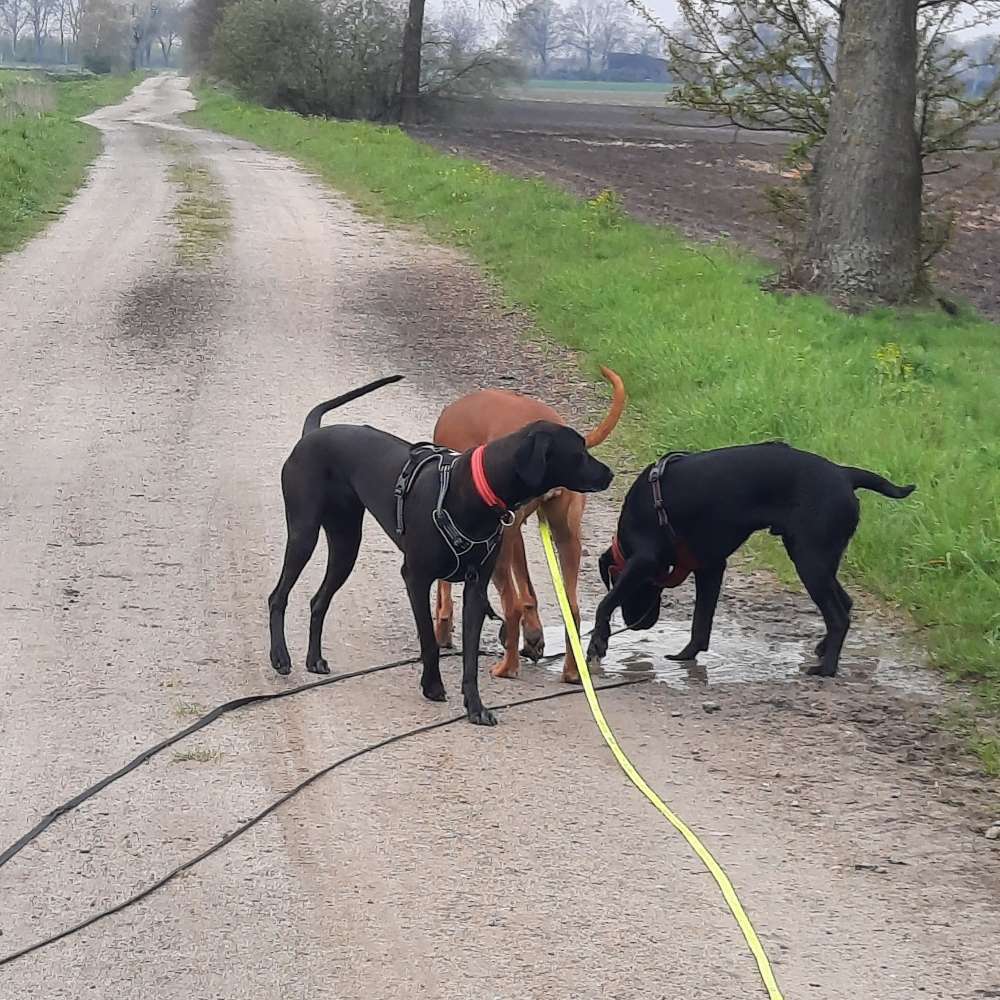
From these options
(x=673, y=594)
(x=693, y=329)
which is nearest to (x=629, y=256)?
(x=693, y=329)

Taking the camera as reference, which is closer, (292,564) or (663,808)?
(663,808)

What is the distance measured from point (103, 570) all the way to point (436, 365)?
540cm

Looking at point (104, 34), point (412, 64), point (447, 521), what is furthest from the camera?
point (104, 34)

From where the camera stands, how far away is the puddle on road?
19.9 ft

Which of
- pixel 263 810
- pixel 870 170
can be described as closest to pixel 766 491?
pixel 263 810

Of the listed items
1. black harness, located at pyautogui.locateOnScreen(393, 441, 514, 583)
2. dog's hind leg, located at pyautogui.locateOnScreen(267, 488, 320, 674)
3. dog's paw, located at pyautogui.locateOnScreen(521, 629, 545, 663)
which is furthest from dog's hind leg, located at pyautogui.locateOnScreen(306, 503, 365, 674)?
dog's paw, located at pyautogui.locateOnScreen(521, 629, 545, 663)

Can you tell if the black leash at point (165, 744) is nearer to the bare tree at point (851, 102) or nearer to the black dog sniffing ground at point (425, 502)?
the black dog sniffing ground at point (425, 502)

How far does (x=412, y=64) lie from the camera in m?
47.2

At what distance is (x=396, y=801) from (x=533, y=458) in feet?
4.05

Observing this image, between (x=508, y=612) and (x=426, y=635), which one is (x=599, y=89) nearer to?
(x=508, y=612)

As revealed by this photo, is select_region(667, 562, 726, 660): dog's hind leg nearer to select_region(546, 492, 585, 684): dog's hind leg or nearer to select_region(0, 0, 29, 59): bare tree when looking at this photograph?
select_region(546, 492, 585, 684): dog's hind leg

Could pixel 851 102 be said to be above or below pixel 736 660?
above

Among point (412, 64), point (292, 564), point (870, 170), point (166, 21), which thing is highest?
point (166, 21)

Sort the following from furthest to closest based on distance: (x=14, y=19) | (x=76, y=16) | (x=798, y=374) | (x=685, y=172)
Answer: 1. (x=14, y=19)
2. (x=76, y=16)
3. (x=685, y=172)
4. (x=798, y=374)
